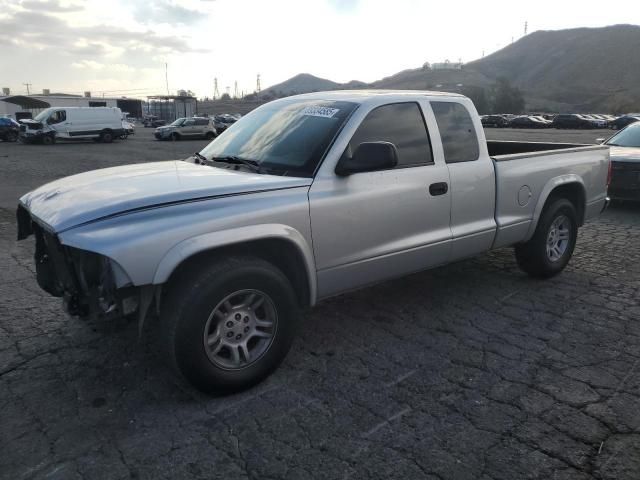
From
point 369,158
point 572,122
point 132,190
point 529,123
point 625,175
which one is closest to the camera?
point 132,190

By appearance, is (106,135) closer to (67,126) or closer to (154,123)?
(67,126)

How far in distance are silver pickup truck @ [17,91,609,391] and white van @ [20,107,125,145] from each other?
29.0 meters

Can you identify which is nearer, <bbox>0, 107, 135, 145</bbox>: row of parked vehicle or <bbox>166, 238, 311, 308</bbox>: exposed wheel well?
<bbox>166, 238, 311, 308</bbox>: exposed wheel well

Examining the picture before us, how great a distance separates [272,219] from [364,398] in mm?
1248

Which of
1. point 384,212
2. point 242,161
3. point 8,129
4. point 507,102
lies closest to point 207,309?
point 242,161

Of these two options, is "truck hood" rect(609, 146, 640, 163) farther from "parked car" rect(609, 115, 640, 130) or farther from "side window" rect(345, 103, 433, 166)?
"parked car" rect(609, 115, 640, 130)

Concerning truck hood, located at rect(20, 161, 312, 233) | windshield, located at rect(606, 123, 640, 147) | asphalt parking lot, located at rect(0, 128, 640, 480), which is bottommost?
asphalt parking lot, located at rect(0, 128, 640, 480)

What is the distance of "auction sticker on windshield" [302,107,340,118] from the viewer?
3926 mm

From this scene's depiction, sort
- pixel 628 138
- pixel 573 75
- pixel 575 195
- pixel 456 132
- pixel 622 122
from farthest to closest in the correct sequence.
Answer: pixel 573 75
pixel 622 122
pixel 628 138
pixel 575 195
pixel 456 132

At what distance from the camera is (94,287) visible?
299 centimetres

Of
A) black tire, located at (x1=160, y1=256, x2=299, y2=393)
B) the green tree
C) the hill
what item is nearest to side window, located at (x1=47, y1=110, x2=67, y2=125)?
black tire, located at (x1=160, y1=256, x2=299, y2=393)

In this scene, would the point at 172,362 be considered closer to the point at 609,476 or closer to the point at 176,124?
the point at 609,476

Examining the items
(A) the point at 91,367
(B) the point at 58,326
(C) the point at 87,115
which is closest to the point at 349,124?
(A) the point at 91,367

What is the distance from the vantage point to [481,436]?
2891mm
